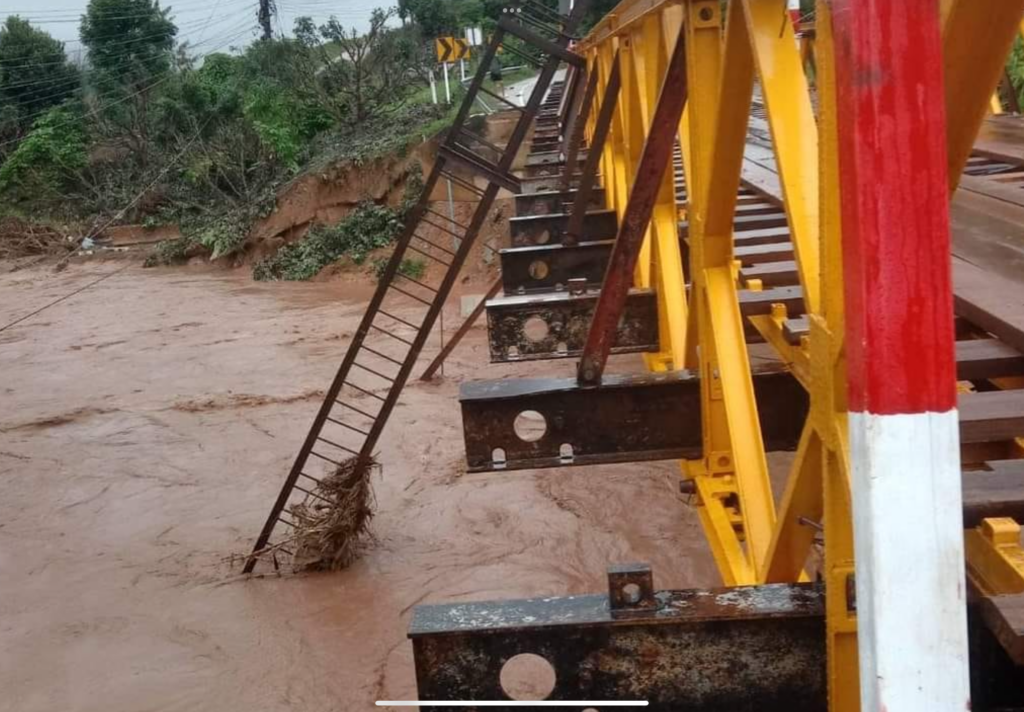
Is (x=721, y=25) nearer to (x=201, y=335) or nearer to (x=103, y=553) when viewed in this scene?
(x=103, y=553)

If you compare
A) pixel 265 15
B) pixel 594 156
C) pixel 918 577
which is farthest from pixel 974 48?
pixel 265 15

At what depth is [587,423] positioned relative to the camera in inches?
126

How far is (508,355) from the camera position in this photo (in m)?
4.33

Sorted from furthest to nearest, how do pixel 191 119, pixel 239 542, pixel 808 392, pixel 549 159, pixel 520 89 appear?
1. pixel 191 119
2. pixel 520 89
3. pixel 549 159
4. pixel 239 542
5. pixel 808 392

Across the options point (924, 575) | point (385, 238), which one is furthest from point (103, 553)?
point (385, 238)

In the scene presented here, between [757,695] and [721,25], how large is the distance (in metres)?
1.78

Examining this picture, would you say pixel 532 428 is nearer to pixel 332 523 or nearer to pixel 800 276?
pixel 800 276

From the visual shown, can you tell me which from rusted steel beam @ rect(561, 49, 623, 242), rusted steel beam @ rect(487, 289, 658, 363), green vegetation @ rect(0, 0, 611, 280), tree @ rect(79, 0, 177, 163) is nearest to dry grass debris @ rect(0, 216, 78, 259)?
green vegetation @ rect(0, 0, 611, 280)

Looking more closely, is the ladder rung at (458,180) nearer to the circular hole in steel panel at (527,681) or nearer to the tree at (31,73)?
the circular hole in steel panel at (527,681)

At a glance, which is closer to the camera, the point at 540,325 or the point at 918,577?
the point at 918,577

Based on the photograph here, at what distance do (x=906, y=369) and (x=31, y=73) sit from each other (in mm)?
32980

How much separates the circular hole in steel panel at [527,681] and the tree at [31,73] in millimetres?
30315

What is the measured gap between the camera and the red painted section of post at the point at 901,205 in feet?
3.18

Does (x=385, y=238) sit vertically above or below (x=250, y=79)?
below
